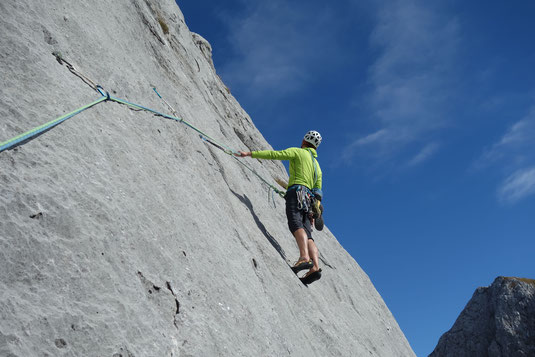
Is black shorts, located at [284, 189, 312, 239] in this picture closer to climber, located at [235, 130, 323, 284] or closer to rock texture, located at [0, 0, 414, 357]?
climber, located at [235, 130, 323, 284]

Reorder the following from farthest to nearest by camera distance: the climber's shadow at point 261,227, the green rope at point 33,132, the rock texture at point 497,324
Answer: the rock texture at point 497,324
the climber's shadow at point 261,227
the green rope at point 33,132

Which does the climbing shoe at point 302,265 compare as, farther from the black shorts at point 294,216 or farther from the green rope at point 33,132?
the green rope at point 33,132

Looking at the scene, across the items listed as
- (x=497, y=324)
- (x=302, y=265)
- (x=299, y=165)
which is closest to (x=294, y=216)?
(x=302, y=265)

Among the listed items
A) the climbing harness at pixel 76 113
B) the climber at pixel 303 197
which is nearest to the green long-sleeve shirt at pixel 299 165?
the climber at pixel 303 197

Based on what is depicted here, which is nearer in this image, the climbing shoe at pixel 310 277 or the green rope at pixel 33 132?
the green rope at pixel 33 132

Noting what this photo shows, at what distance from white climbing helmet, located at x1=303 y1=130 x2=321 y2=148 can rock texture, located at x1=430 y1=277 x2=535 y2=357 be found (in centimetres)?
1253

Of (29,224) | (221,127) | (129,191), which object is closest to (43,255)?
(29,224)

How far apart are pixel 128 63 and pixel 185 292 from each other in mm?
4092

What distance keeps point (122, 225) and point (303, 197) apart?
194 inches

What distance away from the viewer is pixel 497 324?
1778cm

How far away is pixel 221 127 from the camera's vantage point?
11.0 m

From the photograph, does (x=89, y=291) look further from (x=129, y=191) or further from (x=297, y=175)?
(x=297, y=175)

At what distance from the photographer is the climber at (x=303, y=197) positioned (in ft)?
27.2

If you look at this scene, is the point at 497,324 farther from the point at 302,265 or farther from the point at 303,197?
the point at 302,265
